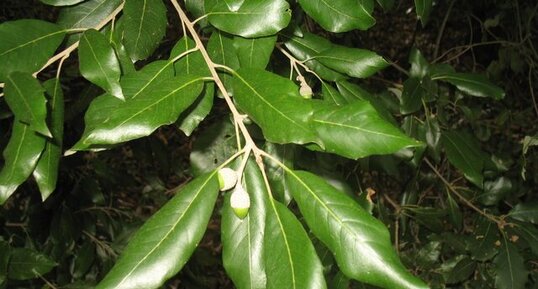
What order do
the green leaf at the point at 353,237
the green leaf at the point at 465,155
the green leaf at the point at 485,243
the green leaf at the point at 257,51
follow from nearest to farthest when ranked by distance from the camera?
1. the green leaf at the point at 353,237
2. the green leaf at the point at 257,51
3. the green leaf at the point at 465,155
4. the green leaf at the point at 485,243

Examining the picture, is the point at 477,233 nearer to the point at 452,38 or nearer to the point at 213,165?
the point at 213,165

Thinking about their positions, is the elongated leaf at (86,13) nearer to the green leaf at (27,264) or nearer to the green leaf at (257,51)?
the green leaf at (257,51)

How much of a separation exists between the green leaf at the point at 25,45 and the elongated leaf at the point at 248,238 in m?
0.42

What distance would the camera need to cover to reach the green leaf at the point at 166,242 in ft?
2.00

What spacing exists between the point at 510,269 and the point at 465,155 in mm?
452

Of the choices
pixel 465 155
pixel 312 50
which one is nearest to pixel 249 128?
pixel 312 50

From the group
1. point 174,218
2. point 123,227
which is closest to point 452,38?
point 123,227

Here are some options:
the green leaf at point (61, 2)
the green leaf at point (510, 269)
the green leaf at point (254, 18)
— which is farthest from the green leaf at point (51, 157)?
the green leaf at point (510, 269)

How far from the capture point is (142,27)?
0.90 meters

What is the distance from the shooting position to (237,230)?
73 cm

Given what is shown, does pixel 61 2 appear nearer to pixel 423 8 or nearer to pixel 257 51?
pixel 257 51

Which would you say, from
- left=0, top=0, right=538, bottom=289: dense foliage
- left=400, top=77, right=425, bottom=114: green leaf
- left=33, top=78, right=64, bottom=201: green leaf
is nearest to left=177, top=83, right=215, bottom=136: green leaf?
left=0, top=0, right=538, bottom=289: dense foliage

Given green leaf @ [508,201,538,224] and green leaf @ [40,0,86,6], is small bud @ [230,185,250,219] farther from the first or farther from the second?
green leaf @ [508,201,538,224]

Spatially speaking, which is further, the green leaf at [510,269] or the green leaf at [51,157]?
the green leaf at [510,269]
